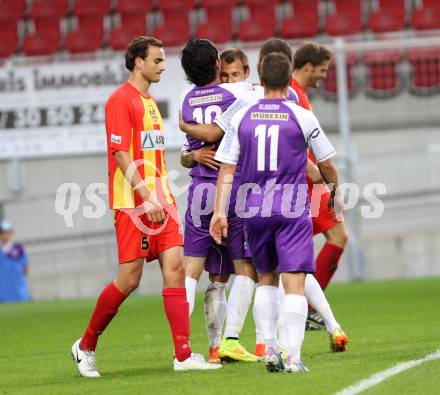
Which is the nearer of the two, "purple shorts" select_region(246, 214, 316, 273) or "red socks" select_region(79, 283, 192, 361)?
"purple shorts" select_region(246, 214, 316, 273)

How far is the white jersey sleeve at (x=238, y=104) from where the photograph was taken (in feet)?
25.0

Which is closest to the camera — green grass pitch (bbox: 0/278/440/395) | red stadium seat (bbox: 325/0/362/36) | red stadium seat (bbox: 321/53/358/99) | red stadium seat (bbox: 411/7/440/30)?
green grass pitch (bbox: 0/278/440/395)

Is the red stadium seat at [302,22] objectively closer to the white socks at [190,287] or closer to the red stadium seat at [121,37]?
the red stadium seat at [121,37]

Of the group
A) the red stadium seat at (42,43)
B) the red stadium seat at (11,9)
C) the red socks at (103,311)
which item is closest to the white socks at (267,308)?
the red socks at (103,311)

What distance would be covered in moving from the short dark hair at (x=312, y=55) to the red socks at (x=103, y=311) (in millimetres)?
2812

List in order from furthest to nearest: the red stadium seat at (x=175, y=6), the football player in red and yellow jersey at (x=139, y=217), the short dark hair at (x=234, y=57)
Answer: the red stadium seat at (x=175, y=6)
the short dark hair at (x=234, y=57)
the football player in red and yellow jersey at (x=139, y=217)

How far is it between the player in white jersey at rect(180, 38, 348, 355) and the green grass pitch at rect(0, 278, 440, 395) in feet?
0.55

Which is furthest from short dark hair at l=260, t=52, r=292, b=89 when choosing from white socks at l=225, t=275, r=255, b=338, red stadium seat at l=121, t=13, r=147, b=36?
red stadium seat at l=121, t=13, r=147, b=36

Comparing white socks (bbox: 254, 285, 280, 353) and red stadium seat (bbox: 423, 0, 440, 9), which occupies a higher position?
red stadium seat (bbox: 423, 0, 440, 9)

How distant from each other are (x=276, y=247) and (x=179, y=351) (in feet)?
3.31

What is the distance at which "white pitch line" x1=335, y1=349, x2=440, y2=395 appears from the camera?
6143mm

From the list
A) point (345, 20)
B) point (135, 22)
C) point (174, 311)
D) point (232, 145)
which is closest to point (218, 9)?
point (135, 22)

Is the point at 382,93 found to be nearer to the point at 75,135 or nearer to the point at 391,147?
the point at 391,147

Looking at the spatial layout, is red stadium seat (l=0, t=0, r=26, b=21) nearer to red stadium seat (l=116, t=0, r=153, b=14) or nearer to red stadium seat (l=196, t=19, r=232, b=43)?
red stadium seat (l=116, t=0, r=153, b=14)
